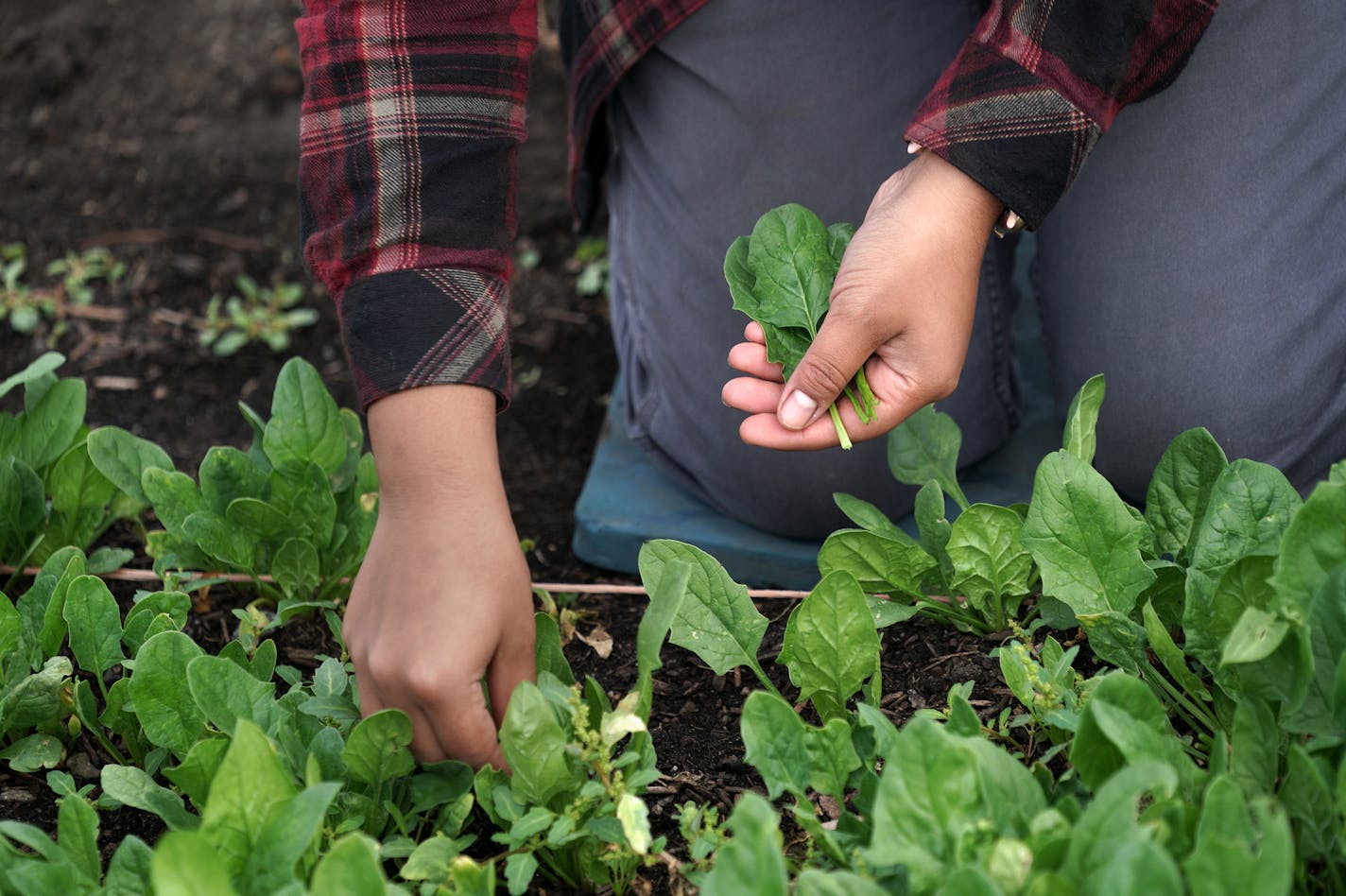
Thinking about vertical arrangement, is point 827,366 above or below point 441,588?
above

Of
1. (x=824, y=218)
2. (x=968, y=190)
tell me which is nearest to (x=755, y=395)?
(x=968, y=190)

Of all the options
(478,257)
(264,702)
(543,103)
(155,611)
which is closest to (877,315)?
(478,257)

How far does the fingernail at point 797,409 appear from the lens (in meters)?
1.23

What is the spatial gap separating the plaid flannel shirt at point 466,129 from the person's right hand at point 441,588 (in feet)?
0.25

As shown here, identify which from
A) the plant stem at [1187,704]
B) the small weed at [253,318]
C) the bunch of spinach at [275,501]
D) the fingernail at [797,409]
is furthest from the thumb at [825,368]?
the small weed at [253,318]

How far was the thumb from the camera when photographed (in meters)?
1.19

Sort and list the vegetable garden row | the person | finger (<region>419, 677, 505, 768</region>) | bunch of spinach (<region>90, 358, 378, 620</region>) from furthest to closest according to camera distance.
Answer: bunch of spinach (<region>90, 358, 378, 620</region>) → the person → finger (<region>419, 677, 505, 768</region>) → the vegetable garden row

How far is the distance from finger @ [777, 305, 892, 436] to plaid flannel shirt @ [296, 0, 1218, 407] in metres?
0.21

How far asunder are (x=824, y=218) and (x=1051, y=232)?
1.07 feet

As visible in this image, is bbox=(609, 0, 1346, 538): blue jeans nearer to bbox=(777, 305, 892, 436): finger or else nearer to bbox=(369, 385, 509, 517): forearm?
bbox=(777, 305, 892, 436): finger

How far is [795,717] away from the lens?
100 centimetres

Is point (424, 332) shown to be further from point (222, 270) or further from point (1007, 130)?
point (222, 270)

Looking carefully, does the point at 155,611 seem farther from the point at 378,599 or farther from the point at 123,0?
the point at 123,0

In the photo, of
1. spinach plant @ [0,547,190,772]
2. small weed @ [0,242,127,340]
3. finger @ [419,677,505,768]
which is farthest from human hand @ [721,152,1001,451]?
small weed @ [0,242,127,340]
